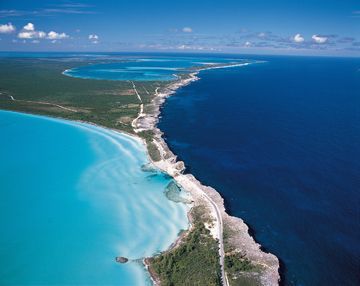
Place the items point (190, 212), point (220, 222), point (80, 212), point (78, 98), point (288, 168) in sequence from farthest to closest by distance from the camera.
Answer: point (78, 98) < point (288, 168) < point (80, 212) < point (190, 212) < point (220, 222)

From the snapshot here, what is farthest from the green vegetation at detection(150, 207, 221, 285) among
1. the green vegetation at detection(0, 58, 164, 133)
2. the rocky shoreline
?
the green vegetation at detection(0, 58, 164, 133)

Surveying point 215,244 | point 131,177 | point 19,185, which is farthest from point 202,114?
point 215,244

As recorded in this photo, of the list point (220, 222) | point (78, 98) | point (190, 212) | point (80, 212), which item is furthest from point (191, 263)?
point (78, 98)

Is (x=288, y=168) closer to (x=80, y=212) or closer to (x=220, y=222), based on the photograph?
(x=220, y=222)

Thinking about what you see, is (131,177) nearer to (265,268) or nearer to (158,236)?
(158,236)

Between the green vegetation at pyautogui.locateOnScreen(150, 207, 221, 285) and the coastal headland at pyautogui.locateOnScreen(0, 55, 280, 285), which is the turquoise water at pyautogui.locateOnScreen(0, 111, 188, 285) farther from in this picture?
the coastal headland at pyautogui.locateOnScreen(0, 55, 280, 285)

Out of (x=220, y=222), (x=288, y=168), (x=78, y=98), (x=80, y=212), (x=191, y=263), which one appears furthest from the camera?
(x=78, y=98)

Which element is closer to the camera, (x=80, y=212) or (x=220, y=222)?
(x=220, y=222)
